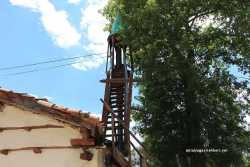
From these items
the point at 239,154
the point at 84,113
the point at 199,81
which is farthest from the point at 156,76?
the point at 84,113

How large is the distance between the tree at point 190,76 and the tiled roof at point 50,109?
1277 cm

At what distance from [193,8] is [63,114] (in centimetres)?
1563

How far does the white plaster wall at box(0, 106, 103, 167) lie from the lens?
37.2 feet

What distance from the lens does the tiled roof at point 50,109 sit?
442 inches

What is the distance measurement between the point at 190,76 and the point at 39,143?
14.1 m

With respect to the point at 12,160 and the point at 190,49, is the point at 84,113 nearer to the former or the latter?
the point at 12,160

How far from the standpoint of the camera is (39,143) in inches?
455

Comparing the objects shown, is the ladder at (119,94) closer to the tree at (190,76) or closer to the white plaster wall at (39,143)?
the tree at (190,76)

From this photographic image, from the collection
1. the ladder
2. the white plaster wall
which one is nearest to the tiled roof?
the white plaster wall

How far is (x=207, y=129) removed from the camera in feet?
83.7

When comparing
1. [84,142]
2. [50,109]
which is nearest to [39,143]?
[50,109]

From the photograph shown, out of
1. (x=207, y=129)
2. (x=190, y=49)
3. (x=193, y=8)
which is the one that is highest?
(x=193, y=8)

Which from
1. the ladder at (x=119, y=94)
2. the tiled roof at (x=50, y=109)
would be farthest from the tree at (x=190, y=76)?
the tiled roof at (x=50, y=109)

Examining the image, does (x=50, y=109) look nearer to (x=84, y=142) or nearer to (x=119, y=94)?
(x=84, y=142)
